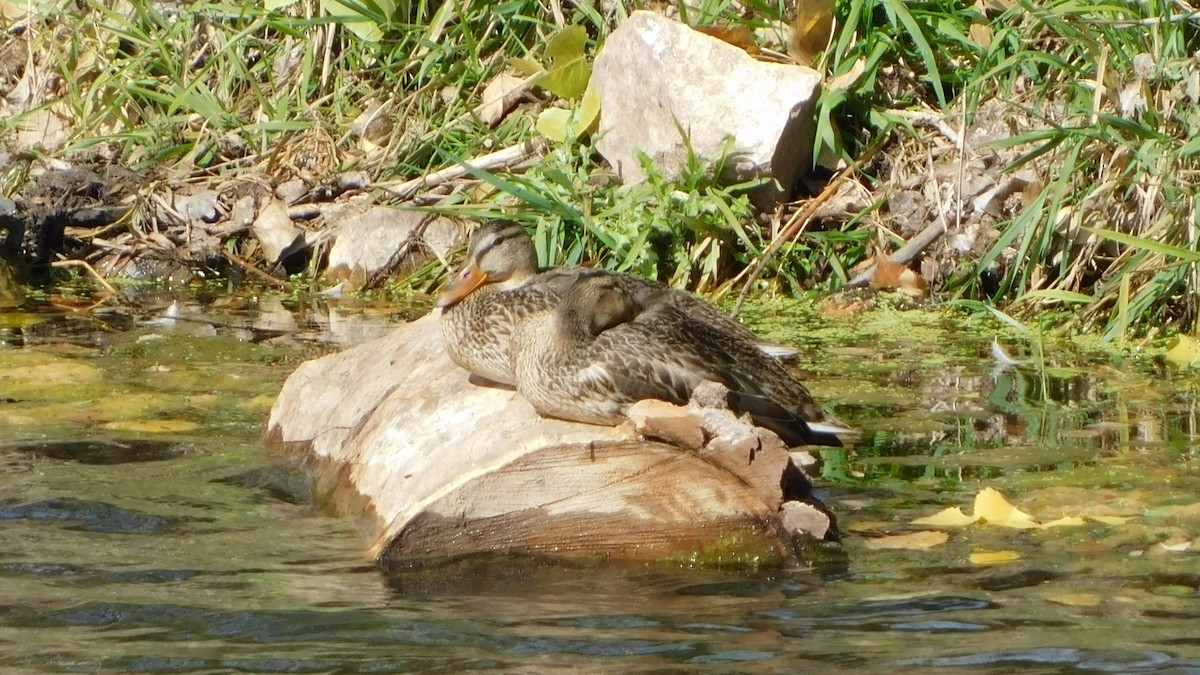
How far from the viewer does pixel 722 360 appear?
4.94 metres

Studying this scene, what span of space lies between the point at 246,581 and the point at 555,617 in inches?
31.9

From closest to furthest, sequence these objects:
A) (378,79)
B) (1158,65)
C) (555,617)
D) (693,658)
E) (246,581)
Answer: (693,658)
(555,617)
(246,581)
(1158,65)
(378,79)

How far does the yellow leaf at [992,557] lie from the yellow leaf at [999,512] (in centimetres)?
24

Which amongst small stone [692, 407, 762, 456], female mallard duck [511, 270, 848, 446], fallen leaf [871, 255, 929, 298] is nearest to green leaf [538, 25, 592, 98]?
fallen leaf [871, 255, 929, 298]

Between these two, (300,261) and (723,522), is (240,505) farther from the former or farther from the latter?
(300,261)

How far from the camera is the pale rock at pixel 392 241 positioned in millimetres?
8930

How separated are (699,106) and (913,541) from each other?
435 cm

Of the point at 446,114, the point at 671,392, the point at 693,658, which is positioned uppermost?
the point at 446,114

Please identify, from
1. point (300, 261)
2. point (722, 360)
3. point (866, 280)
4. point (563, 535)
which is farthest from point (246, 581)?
point (300, 261)

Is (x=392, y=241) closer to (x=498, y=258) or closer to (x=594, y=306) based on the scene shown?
(x=498, y=258)

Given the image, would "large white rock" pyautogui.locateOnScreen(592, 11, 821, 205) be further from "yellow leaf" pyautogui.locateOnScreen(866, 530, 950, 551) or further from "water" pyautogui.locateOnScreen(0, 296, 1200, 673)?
"yellow leaf" pyautogui.locateOnScreen(866, 530, 950, 551)

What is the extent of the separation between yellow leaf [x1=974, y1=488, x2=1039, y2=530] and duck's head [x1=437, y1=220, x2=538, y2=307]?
2523mm

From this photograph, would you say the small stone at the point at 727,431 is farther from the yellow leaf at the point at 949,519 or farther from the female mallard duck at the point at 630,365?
the yellow leaf at the point at 949,519

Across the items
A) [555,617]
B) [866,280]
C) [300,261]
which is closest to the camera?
[555,617]
